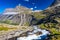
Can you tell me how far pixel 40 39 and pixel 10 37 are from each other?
35437 mm

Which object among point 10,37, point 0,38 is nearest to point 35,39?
point 10,37

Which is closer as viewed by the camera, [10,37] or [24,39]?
[10,37]

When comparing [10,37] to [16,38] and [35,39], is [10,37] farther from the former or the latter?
[35,39]

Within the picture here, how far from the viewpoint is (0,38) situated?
87.1 m

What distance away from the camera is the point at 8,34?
321 ft

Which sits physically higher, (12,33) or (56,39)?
(12,33)

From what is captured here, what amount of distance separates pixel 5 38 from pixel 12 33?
12478 millimetres

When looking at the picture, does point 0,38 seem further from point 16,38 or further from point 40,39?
point 40,39

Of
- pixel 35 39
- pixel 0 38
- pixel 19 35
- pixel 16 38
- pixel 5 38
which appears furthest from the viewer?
pixel 35 39

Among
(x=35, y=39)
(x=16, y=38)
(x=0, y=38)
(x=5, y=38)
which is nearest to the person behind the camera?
(x=0, y=38)

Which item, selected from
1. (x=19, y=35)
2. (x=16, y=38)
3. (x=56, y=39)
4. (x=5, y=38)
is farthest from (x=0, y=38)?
(x=56, y=39)

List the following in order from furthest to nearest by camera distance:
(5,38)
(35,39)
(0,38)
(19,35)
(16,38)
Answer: (35,39)
(19,35)
(16,38)
(5,38)
(0,38)

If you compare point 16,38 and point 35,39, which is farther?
point 35,39

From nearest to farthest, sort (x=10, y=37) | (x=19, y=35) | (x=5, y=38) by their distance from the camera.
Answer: (x=5, y=38), (x=10, y=37), (x=19, y=35)
